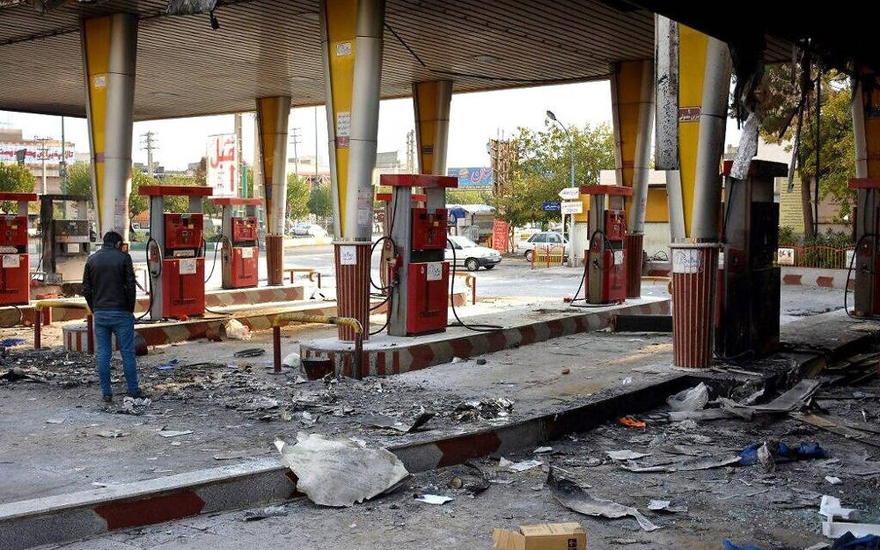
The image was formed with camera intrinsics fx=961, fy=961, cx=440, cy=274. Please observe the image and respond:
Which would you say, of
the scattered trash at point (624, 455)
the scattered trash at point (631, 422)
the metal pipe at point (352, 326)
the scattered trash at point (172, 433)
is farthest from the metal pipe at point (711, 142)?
the scattered trash at point (172, 433)

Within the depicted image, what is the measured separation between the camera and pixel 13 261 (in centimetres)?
1880

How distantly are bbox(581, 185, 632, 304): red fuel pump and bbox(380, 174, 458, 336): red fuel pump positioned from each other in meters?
4.97

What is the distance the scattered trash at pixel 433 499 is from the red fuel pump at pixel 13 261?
46.2ft

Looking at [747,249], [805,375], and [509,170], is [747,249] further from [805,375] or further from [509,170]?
[509,170]

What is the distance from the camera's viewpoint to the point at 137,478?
7551mm

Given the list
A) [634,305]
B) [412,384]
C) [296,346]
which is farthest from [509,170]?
[412,384]

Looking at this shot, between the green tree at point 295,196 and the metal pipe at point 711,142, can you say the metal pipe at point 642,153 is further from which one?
the green tree at point 295,196

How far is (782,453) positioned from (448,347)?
19.7 ft

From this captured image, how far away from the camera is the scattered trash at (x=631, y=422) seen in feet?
32.8

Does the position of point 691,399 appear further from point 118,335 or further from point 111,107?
point 111,107

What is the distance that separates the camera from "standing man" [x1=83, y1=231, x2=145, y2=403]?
10844 millimetres

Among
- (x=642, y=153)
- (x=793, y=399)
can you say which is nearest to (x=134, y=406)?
(x=793, y=399)

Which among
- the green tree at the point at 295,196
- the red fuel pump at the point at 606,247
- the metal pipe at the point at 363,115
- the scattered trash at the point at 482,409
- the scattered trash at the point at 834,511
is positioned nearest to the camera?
the scattered trash at the point at 834,511

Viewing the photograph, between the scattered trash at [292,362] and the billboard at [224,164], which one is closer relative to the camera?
the scattered trash at [292,362]
